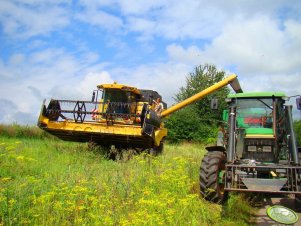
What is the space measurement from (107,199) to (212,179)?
2530 mm

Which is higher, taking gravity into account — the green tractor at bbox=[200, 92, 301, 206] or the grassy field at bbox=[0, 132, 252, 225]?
the green tractor at bbox=[200, 92, 301, 206]

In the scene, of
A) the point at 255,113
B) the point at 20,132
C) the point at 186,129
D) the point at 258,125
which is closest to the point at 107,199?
the point at 258,125

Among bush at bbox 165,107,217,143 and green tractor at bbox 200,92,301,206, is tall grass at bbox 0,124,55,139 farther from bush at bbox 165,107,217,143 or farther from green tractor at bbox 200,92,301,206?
green tractor at bbox 200,92,301,206

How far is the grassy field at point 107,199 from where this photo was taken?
4562 mm

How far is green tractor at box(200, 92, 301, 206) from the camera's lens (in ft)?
21.0

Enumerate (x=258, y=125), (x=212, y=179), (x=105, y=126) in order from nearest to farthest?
(x=212, y=179) → (x=258, y=125) → (x=105, y=126)

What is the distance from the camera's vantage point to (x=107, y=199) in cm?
495

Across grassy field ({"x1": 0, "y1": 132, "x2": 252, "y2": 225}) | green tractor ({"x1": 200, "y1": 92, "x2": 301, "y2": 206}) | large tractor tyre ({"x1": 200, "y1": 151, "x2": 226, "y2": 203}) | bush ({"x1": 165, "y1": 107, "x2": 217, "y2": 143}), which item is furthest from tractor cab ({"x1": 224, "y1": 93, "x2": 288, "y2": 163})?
bush ({"x1": 165, "y1": 107, "x2": 217, "y2": 143})

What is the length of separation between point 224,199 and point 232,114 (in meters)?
1.82

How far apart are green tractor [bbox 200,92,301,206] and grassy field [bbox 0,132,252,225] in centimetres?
46

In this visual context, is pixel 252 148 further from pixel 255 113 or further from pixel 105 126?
pixel 105 126

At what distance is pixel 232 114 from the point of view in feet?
25.4

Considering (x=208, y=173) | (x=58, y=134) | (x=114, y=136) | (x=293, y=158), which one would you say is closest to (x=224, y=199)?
(x=208, y=173)

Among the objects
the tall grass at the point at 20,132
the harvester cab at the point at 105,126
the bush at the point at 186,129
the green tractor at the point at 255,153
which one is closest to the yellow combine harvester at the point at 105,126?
the harvester cab at the point at 105,126
